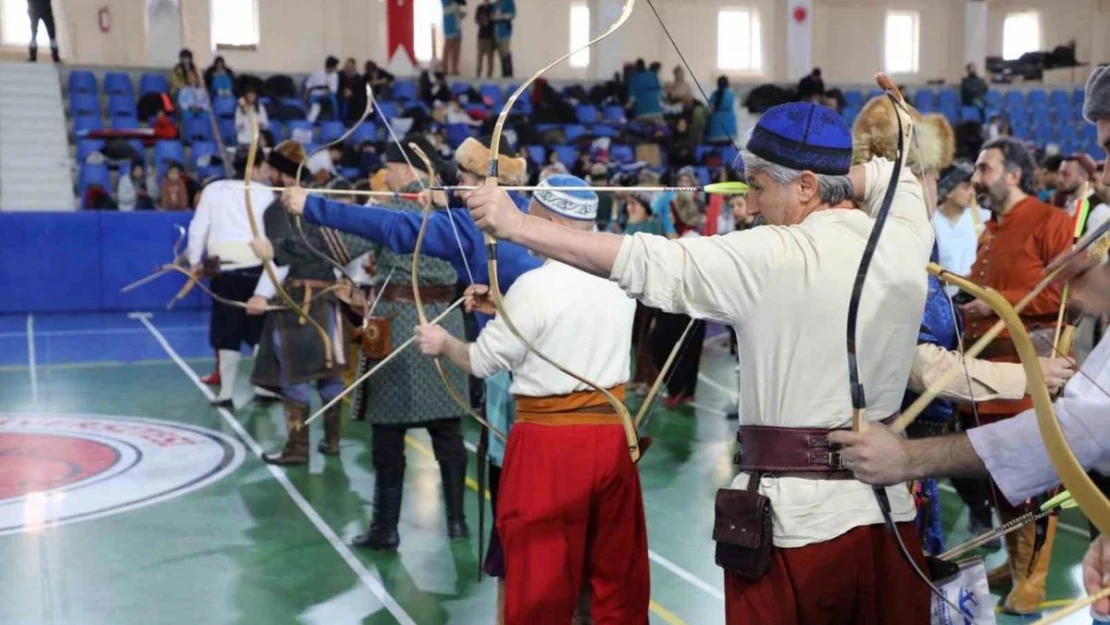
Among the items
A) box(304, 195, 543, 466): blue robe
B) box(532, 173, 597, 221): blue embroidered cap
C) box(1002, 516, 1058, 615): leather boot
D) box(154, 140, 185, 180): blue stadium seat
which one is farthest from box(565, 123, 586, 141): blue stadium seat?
box(532, 173, 597, 221): blue embroidered cap

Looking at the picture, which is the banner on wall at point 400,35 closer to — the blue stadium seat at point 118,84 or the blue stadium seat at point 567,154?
the blue stadium seat at point 567,154

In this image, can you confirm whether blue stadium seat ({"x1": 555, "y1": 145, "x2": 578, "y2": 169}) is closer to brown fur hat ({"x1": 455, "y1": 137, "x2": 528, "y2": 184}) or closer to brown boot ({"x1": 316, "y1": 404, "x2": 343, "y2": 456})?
brown boot ({"x1": 316, "y1": 404, "x2": 343, "y2": 456})

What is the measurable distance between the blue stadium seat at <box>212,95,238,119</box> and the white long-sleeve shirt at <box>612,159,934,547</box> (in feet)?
45.9

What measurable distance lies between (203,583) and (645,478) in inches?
87.5

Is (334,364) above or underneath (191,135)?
underneath

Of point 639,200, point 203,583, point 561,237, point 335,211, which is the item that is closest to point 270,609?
point 203,583

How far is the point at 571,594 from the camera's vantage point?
3164 mm

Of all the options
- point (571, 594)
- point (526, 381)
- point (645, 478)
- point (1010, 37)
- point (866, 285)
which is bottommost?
point (645, 478)

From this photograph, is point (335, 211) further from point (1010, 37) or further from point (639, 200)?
point (1010, 37)

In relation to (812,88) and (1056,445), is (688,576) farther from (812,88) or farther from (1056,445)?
(812,88)

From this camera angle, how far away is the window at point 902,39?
22.6m

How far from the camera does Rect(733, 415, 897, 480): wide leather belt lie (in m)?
2.18

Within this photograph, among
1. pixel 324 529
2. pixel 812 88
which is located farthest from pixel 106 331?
pixel 812 88

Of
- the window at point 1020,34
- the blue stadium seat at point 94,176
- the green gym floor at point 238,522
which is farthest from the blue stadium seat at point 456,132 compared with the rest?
the window at point 1020,34
